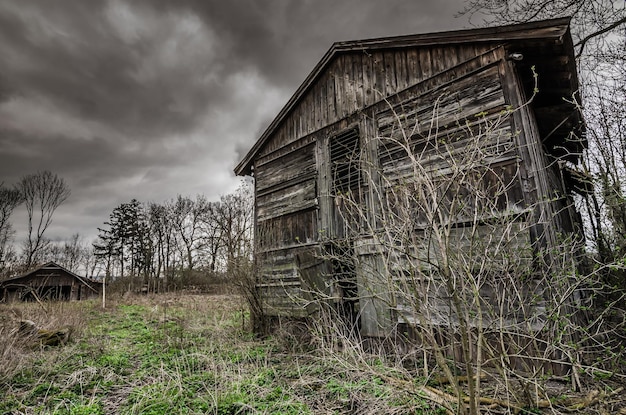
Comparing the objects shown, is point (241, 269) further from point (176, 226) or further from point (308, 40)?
point (176, 226)

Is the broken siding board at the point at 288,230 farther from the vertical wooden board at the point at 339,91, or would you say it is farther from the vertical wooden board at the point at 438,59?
the vertical wooden board at the point at 438,59

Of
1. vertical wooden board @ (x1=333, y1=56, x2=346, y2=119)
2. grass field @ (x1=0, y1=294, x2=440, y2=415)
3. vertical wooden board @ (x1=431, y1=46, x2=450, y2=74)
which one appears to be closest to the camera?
grass field @ (x1=0, y1=294, x2=440, y2=415)

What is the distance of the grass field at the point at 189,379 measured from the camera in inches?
153

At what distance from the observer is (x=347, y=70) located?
26.1ft

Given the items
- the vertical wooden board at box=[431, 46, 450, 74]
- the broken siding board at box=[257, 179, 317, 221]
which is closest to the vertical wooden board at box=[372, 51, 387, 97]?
the vertical wooden board at box=[431, 46, 450, 74]

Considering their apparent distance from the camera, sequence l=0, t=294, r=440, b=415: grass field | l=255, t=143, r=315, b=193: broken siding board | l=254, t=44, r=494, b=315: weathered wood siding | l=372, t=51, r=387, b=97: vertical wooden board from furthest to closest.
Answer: l=255, t=143, r=315, b=193: broken siding board < l=372, t=51, r=387, b=97: vertical wooden board < l=254, t=44, r=494, b=315: weathered wood siding < l=0, t=294, r=440, b=415: grass field

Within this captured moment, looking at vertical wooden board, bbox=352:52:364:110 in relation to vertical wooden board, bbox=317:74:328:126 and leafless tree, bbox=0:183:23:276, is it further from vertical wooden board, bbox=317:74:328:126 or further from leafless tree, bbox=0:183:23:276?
leafless tree, bbox=0:183:23:276

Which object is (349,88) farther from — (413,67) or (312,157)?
(312,157)

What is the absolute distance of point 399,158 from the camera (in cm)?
635

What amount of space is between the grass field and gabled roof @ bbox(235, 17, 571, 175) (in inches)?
208

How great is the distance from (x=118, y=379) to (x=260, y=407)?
2.71m

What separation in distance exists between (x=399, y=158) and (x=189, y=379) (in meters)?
5.14

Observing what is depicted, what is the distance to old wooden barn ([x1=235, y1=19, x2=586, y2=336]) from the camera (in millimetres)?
4285

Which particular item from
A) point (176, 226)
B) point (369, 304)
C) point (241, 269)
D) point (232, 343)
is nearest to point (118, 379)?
point (232, 343)
